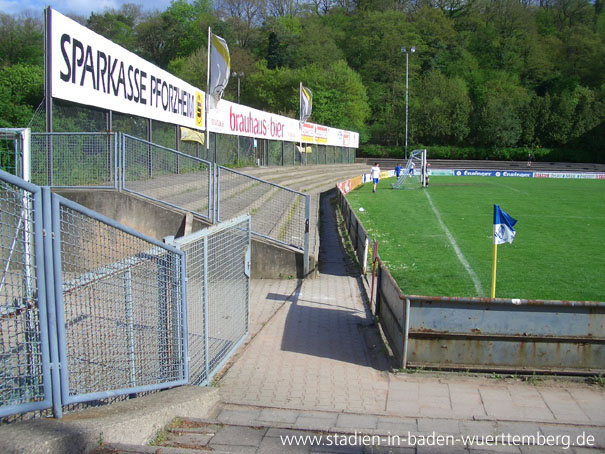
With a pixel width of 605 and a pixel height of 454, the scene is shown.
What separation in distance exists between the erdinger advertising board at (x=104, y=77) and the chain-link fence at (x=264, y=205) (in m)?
3.41

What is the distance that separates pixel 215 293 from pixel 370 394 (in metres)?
2.04

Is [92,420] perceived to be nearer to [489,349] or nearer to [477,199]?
[489,349]

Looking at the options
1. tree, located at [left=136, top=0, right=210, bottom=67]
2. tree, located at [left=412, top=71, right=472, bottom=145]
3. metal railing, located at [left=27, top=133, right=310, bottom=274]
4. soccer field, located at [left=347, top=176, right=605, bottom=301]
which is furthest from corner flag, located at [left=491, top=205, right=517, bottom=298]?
tree, located at [left=136, top=0, right=210, bottom=67]

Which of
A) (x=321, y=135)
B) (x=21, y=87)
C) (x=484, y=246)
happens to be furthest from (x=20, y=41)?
(x=484, y=246)

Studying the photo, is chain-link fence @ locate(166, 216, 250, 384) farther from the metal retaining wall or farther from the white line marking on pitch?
the white line marking on pitch

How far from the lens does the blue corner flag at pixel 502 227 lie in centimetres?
813

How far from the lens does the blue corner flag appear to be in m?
8.13

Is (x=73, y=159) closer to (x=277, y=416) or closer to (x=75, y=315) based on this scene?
(x=75, y=315)

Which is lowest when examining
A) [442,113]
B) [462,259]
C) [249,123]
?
[462,259]

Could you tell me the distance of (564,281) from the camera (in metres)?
10.8

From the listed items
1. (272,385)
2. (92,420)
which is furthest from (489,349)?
(92,420)

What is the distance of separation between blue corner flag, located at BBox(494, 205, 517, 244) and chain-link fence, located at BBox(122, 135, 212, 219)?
584 cm

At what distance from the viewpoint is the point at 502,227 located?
323 inches

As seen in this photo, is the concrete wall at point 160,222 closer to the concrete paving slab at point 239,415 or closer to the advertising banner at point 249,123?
the concrete paving slab at point 239,415
